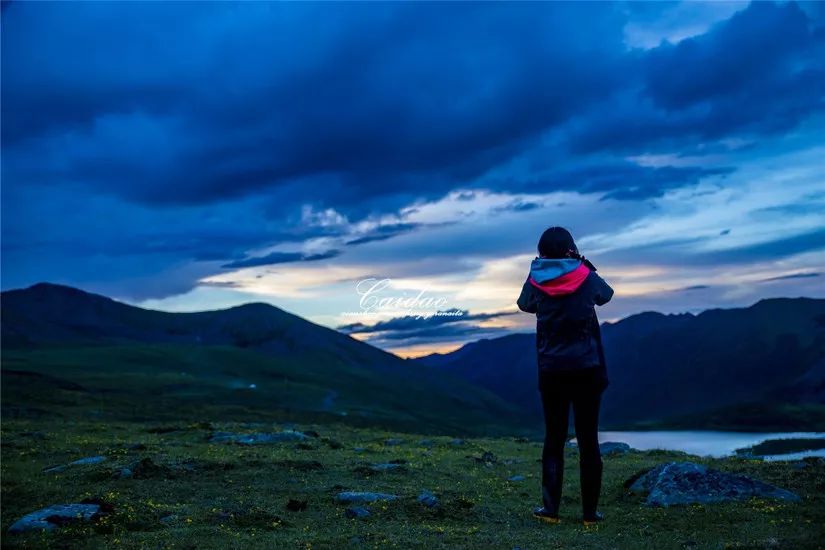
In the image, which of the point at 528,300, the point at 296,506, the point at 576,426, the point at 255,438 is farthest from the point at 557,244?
the point at 255,438

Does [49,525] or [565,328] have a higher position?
[565,328]

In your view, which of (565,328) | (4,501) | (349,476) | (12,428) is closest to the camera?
(565,328)

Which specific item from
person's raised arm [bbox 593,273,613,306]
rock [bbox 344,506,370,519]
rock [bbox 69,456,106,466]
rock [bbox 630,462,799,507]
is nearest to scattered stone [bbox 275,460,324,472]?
rock [bbox 69,456,106,466]

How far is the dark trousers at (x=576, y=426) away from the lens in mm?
13398

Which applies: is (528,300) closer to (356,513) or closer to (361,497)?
(356,513)

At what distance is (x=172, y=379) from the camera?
19912cm

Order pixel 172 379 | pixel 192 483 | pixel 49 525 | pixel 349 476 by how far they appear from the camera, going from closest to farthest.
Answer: pixel 49 525 → pixel 192 483 → pixel 349 476 → pixel 172 379

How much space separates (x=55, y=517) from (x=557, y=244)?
11.2 meters

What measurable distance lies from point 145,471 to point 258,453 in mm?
6731

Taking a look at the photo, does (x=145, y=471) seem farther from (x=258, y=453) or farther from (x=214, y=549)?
(x=214, y=549)

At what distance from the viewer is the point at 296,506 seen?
1642cm

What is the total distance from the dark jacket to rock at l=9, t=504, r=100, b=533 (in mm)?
9565

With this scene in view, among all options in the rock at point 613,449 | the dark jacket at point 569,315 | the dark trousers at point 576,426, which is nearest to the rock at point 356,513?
the dark trousers at point 576,426

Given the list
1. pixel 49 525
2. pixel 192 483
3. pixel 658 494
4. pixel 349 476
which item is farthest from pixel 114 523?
pixel 658 494
